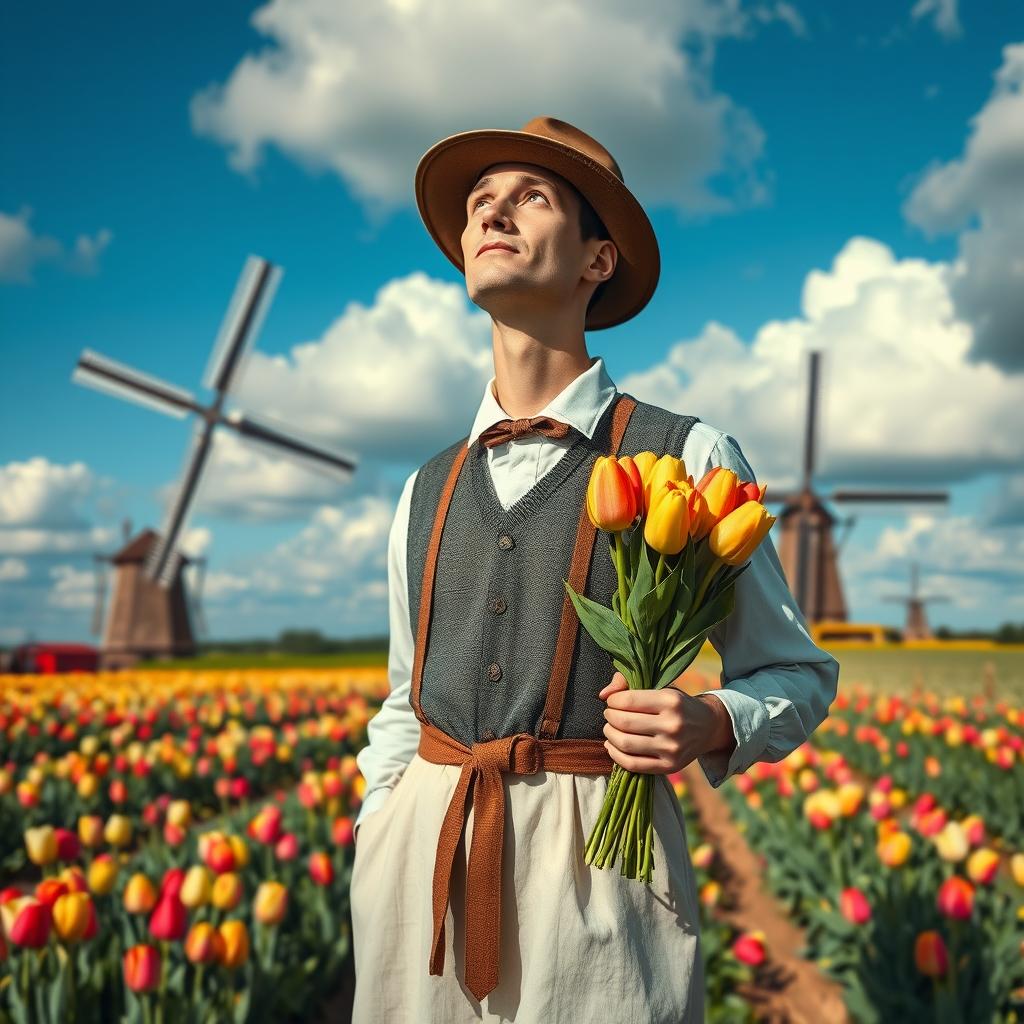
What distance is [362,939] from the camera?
6.03 ft

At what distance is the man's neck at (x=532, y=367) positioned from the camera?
6.32 ft

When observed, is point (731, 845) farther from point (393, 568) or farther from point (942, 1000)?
point (393, 568)

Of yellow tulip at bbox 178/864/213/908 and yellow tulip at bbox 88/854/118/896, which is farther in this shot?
yellow tulip at bbox 88/854/118/896

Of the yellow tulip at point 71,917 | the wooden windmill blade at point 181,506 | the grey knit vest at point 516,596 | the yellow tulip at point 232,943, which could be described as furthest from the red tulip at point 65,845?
the wooden windmill blade at point 181,506

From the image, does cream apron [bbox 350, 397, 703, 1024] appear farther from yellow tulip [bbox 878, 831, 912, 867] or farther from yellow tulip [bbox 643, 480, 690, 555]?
yellow tulip [bbox 878, 831, 912, 867]

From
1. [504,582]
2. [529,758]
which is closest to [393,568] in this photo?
[504,582]

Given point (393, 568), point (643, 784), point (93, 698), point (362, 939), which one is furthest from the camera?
point (93, 698)

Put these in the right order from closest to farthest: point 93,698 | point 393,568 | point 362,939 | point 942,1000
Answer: point 362,939 < point 393,568 < point 942,1000 < point 93,698

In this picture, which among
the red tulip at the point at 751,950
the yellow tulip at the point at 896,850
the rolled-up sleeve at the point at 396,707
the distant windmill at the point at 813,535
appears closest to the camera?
the rolled-up sleeve at the point at 396,707

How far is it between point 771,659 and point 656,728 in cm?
37

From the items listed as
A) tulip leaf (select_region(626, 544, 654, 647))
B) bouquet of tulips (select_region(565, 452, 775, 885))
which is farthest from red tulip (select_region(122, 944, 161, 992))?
tulip leaf (select_region(626, 544, 654, 647))

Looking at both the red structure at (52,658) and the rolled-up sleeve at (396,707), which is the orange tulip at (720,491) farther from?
the red structure at (52,658)

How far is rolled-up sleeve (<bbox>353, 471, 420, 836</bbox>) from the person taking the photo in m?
2.02

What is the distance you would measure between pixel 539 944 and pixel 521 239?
4.03ft
